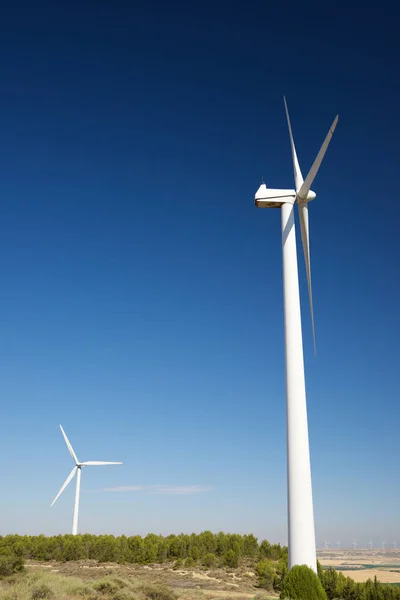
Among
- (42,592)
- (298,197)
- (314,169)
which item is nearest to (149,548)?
(42,592)

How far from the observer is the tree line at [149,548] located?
7388cm

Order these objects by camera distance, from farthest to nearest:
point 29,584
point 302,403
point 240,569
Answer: point 240,569
point 29,584
point 302,403

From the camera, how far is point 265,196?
3519 centimetres

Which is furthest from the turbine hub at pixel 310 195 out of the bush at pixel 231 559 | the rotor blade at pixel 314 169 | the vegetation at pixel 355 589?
the bush at pixel 231 559

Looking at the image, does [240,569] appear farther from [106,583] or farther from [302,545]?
[302,545]

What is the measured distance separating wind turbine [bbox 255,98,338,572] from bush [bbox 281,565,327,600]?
99 cm

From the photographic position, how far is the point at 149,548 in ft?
248

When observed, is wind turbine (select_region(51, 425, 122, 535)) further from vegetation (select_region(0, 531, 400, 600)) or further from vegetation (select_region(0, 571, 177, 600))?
vegetation (select_region(0, 571, 177, 600))

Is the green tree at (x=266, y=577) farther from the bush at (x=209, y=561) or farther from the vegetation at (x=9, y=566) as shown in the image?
the vegetation at (x=9, y=566)

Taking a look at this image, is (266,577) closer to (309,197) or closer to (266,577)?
(266,577)

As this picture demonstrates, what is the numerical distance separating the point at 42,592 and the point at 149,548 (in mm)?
50393

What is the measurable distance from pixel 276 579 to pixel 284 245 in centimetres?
3347

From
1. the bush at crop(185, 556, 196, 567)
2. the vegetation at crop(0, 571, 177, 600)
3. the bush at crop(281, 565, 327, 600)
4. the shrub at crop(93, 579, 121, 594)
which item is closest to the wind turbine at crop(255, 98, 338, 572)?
the bush at crop(281, 565, 327, 600)

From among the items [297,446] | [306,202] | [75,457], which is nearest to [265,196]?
[306,202]
